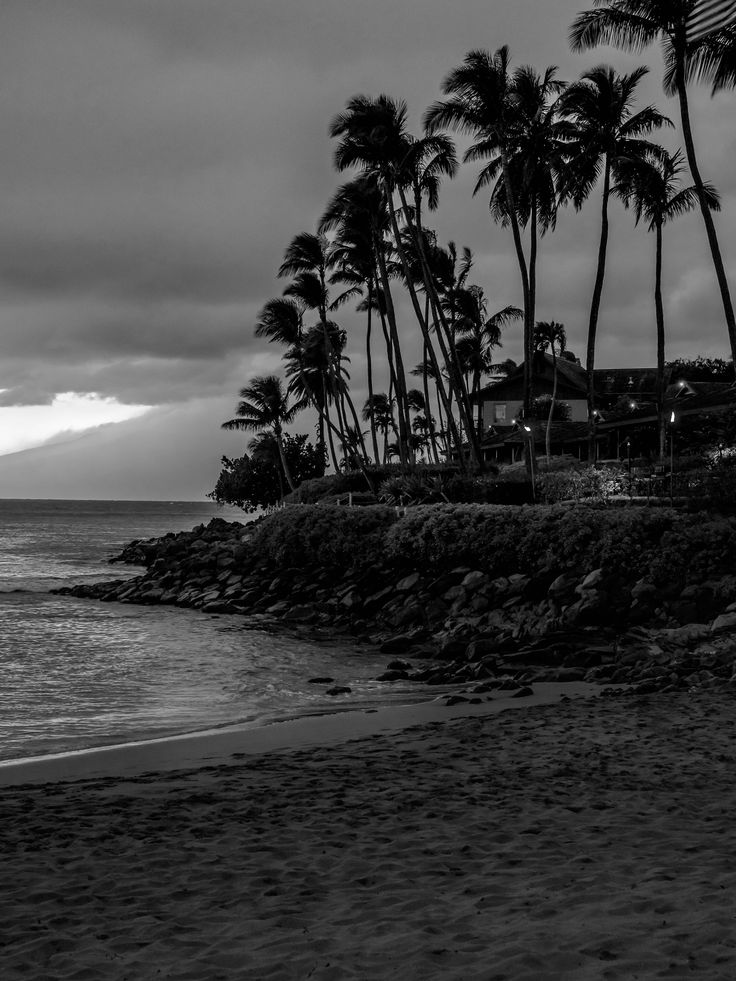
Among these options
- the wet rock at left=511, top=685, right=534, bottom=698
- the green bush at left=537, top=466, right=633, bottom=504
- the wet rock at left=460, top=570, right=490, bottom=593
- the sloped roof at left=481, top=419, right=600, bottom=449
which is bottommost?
the wet rock at left=511, top=685, right=534, bottom=698

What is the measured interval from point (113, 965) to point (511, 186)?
3281cm

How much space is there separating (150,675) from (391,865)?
415 inches

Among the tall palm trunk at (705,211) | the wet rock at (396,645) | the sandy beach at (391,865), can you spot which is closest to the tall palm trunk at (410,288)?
the tall palm trunk at (705,211)

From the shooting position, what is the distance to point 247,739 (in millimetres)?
9656

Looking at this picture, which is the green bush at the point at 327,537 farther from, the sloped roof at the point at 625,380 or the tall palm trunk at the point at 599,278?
the sloped roof at the point at 625,380

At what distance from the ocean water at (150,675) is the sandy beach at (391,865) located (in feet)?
10.4

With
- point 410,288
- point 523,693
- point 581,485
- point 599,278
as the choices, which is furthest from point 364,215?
point 523,693

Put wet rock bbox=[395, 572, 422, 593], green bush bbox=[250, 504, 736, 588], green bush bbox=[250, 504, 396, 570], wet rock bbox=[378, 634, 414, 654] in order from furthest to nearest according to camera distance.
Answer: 1. green bush bbox=[250, 504, 396, 570]
2. wet rock bbox=[395, 572, 422, 593]
3. green bush bbox=[250, 504, 736, 588]
4. wet rock bbox=[378, 634, 414, 654]

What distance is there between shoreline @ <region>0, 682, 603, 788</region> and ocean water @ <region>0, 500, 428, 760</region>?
57 centimetres

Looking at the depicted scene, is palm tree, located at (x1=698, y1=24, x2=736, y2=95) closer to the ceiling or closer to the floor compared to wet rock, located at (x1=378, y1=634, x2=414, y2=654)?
closer to the ceiling

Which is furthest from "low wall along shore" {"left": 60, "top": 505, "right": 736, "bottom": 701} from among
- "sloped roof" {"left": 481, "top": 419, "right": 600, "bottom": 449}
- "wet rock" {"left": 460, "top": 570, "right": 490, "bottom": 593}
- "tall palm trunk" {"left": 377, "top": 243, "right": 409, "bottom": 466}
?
"sloped roof" {"left": 481, "top": 419, "right": 600, "bottom": 449}

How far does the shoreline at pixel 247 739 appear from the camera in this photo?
8461mm

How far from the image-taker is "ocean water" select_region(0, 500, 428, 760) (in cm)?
1127

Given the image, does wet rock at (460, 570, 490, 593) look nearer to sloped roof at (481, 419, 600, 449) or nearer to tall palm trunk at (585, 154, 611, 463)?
tall palm trunk at (585, 154, 611, 463)
